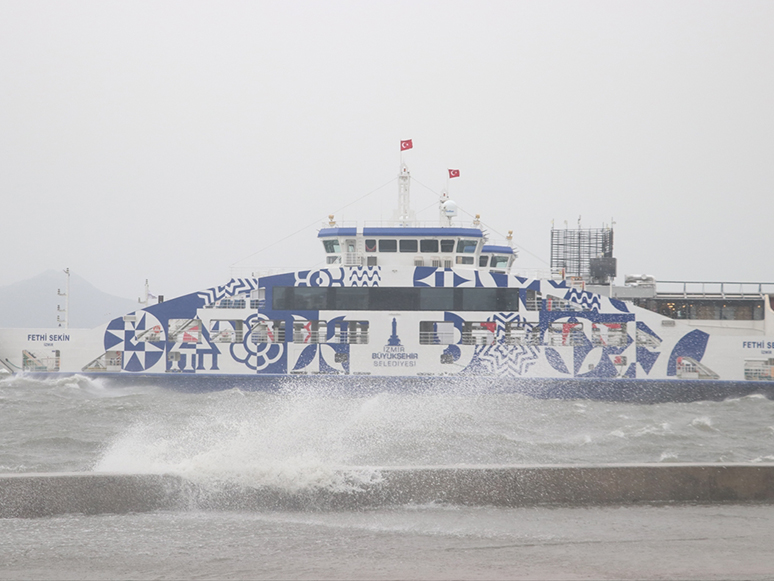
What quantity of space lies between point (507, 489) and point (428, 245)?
17.8m

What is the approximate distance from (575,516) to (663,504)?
0.87m

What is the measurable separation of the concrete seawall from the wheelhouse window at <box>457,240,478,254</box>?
17621 mm

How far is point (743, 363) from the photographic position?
2159 centimetres

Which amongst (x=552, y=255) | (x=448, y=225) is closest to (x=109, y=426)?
(x=448, y=225)

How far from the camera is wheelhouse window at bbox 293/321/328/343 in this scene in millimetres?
21938

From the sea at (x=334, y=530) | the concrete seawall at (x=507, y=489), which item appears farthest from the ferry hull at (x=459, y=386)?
the concrete seawall at (x=507, y=489)

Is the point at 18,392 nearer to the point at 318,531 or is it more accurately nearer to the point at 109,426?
the point at 109,426

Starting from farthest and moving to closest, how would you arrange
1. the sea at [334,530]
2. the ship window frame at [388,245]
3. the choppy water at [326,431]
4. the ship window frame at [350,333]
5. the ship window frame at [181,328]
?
the ship window frame at [388,245] < the ship window frame at [181,328] < the ship window frame at [350,333] < the choppy water at [326,431] < the sea at [334,530]

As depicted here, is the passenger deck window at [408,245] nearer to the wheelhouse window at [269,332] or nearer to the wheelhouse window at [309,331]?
the wheelhouse window at [309,331]

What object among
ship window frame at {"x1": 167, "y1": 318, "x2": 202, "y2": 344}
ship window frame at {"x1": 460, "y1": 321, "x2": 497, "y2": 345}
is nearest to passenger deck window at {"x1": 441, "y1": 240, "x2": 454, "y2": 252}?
ship window frame at {"x1": 460, "y1": 321, "x2": 497, "y2": 345}

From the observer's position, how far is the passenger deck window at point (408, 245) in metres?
23.7

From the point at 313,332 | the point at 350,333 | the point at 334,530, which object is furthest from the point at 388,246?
the point at 334,530

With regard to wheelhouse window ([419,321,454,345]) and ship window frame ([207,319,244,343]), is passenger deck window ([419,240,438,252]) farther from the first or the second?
ship window frame ([207,319,244,343])

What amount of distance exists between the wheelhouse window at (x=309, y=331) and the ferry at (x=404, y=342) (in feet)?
0.09
